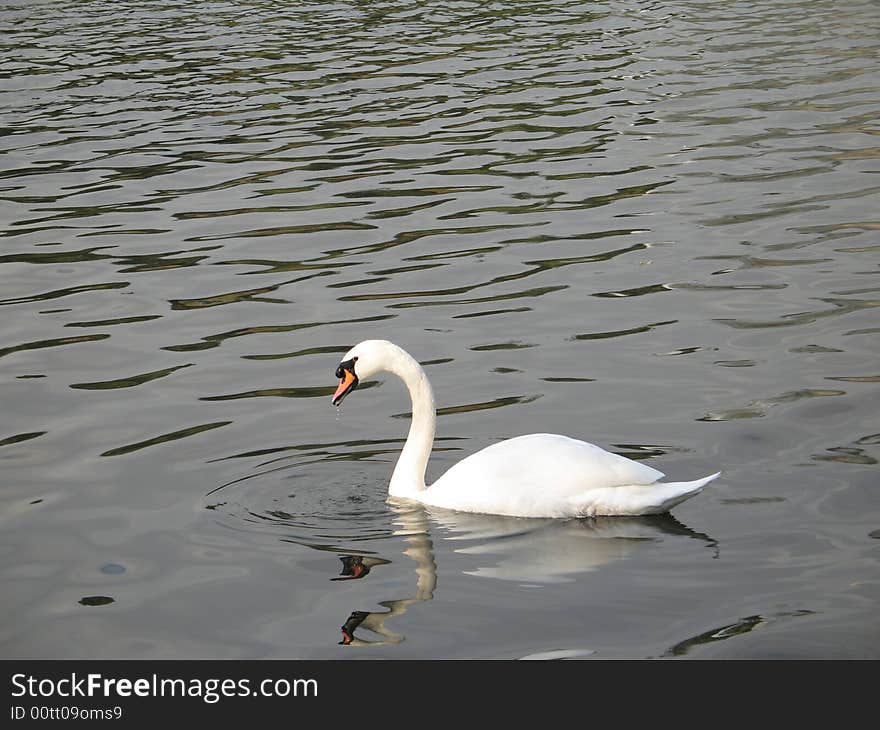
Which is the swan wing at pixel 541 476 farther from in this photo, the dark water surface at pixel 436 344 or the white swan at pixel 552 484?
the dark water surface at pixel 436 344

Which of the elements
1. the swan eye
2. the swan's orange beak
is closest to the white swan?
the swan's orange beak

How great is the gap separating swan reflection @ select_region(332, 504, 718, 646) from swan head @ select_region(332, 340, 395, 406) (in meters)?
0.87

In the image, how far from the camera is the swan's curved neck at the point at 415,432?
895 cm

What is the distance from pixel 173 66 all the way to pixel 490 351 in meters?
15.2

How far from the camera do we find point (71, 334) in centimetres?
1219

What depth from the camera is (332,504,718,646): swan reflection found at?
7680mm

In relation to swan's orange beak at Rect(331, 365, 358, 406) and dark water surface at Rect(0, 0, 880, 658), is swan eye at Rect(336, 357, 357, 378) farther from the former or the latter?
dark water surface at Rect(0, 0, 880, 658)

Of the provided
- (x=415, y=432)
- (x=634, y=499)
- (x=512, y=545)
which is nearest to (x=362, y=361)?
(x=415, y=432)

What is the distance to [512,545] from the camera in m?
8.16

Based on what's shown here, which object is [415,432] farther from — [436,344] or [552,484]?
[436,344]

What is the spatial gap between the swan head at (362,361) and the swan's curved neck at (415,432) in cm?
6

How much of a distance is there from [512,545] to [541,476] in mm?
459

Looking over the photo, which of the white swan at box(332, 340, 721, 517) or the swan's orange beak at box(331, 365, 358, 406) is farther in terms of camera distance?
the swan's orange beak at box(331, 365, 358, 406)

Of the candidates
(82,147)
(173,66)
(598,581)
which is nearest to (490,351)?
(598,581)
